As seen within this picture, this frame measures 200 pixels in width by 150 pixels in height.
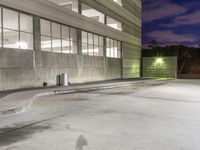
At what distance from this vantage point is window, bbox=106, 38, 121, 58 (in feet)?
102

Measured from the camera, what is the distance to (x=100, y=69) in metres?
28.3

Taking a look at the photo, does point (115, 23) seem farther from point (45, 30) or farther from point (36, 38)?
point (36, 38)

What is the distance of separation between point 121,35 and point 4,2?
2182cm

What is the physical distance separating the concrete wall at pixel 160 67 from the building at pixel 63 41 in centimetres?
510

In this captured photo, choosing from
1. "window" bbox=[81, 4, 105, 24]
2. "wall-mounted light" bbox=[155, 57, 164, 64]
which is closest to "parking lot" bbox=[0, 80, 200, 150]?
"window" bbox=[81, 4, 105, 24]

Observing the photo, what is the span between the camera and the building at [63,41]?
16289 mm

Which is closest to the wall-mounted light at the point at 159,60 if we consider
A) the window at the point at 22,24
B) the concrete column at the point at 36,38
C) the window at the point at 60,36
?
the window at the point at 60,36

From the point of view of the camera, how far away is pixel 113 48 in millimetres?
32562

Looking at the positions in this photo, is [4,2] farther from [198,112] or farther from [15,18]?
[198,112]

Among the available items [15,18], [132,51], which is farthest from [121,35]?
[15,18]

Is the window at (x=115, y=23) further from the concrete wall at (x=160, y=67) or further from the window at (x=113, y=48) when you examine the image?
the concrete wall at (x=160, y=67)

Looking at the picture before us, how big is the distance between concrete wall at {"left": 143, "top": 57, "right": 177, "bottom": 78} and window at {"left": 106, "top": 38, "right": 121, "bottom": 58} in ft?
35.4

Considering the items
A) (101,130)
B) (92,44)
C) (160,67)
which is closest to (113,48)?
(92,44)

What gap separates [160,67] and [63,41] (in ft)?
81.6
